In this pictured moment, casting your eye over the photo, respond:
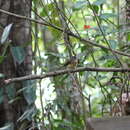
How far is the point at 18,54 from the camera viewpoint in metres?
1.85

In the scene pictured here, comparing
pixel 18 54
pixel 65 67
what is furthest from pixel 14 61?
pixel 65 67

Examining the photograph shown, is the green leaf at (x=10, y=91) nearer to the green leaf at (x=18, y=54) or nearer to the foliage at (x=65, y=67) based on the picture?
the foliage at (x=65, y=67)

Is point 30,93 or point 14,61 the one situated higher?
point 14,61

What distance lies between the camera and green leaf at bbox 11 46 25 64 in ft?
6.05

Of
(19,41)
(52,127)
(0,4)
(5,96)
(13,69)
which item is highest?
(0,4)

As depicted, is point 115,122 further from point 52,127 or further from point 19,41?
point 19,41

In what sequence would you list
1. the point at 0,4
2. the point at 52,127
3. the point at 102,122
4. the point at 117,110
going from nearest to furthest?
the point at 102,122
the point at 117,110
the point at 52,127
the point at 0,4

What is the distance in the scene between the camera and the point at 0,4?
6.56 ft

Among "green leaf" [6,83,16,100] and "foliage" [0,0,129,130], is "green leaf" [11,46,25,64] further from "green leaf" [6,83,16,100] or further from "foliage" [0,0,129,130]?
"green leaf" [6,83,16,100]

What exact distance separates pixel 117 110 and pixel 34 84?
1.74 feet

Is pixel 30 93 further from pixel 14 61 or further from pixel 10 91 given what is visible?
pixel 14 61

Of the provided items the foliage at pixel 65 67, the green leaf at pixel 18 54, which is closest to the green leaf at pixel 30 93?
the foliage at pixel 65 67

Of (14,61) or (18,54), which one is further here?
(14,61)

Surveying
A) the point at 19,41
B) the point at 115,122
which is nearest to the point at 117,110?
the point at 115,122
